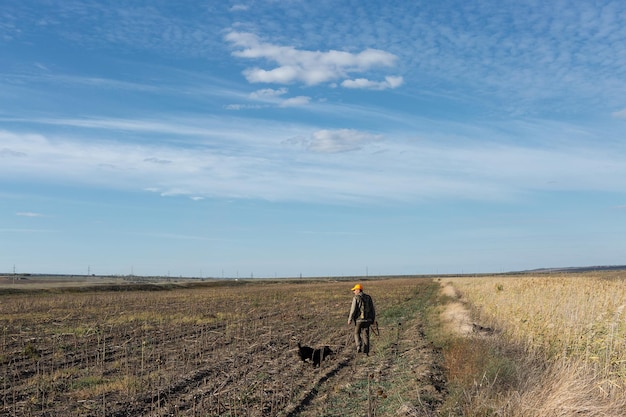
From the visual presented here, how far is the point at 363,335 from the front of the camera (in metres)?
16.2

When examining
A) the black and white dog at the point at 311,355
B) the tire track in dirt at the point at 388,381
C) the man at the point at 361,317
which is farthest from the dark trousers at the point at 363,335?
the black and white dog at the point at 311,355

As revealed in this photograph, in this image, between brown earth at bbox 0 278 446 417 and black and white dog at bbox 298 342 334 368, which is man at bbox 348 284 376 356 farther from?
black and white dog at bbox 298 342 334 368

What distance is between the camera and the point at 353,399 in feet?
34.0

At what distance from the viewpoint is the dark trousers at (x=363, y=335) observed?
1588 cm

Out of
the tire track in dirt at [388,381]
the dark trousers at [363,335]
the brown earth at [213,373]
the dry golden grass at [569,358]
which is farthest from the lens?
the dark trousers at [363,335]

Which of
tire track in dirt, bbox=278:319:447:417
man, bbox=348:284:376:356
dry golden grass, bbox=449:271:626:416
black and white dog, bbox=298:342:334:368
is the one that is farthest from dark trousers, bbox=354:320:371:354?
dry golden grass, bbox=449:271:626:416

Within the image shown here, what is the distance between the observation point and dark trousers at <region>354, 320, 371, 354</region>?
1588 cm

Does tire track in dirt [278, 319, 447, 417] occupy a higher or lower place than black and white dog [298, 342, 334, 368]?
lower

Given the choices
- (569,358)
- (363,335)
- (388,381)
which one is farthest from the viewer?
(363,335)

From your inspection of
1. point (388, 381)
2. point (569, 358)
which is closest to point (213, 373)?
point (388, 381)

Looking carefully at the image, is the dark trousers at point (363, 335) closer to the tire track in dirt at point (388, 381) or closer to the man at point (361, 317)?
the man at point (361, 317)

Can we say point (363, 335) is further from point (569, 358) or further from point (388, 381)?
point (569, 358)

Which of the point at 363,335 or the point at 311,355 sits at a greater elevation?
the point at 363,335

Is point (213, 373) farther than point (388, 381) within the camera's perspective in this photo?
Yes
